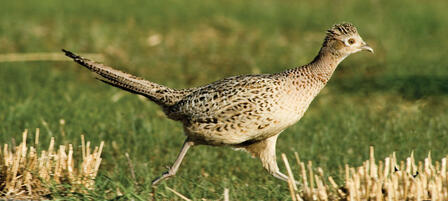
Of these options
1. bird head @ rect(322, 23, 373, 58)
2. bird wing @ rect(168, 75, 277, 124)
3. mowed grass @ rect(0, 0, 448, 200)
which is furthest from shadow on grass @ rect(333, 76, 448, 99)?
bird wing @ rect(168, 75, 277, 124)

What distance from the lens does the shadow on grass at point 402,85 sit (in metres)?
9.96

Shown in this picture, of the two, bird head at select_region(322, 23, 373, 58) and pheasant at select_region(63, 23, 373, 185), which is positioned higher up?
bird head at select_region(322, 23, 373, 58)

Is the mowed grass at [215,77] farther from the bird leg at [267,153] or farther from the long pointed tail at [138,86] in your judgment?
the long pointed tail at [138,86]

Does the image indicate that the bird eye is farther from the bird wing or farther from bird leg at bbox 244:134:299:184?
bird leg at bbox 244:134:299:184

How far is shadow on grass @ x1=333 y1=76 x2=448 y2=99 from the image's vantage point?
9961 millimetres

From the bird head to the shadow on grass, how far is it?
3796 mm

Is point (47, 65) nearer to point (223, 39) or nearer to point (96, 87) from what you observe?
Answer: point (96, 87)

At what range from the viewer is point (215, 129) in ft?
20.6

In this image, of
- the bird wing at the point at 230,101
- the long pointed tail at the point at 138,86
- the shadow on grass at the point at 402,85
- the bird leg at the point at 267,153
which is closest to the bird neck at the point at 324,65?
the bird wing at the point at 230,101

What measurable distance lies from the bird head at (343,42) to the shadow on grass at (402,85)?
3796 millimetres

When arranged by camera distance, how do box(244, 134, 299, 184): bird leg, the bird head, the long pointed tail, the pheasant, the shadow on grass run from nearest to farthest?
the pheasant → the bird head → box(244, 134, 299, 184): bird leg → the long pointed tail → the shadow on grass

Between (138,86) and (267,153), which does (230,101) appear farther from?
(138,86)

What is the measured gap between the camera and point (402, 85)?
10320mm

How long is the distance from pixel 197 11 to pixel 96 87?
4.28 m
